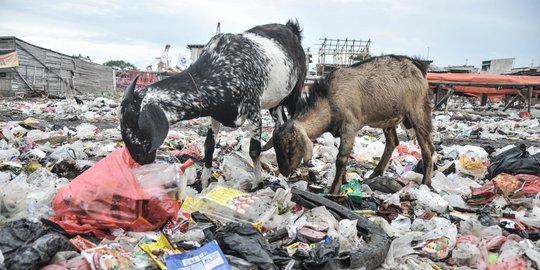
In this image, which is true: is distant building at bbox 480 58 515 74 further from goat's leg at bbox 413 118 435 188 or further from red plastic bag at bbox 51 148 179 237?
red plastic bag at bbox 51 148 179 237

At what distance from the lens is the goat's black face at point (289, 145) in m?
3.93

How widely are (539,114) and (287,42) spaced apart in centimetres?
1494

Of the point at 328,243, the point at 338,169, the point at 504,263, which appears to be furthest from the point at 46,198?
the point at 504,263

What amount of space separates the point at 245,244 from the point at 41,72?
26.2m

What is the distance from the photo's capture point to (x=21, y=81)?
2242cm

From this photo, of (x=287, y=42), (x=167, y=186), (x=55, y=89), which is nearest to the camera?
(x=167, y=186)

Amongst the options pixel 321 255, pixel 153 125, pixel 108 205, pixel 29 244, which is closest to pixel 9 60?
pixel 153 125

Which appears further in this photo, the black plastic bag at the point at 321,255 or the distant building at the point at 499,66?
the distant building at the point at 499,66

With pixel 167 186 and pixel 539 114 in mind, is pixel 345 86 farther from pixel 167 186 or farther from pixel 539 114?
pixel 539 114

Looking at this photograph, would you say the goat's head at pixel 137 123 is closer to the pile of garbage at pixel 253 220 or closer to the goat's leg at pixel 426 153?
the pile of garbage at pixel 253 220

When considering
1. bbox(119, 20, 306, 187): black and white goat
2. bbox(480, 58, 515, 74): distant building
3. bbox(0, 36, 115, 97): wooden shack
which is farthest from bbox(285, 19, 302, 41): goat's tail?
bbox(480, 58, 515, 74): distant building

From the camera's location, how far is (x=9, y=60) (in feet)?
70.7

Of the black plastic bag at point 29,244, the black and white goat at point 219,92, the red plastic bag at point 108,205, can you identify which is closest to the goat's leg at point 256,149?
the black and white goat at point 219,92

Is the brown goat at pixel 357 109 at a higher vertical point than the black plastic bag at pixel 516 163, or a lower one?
higher
